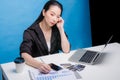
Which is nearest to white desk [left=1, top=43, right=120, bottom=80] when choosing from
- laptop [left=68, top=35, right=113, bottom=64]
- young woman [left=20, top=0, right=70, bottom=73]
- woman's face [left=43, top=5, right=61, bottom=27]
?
laptop [left=68, top=35, right=113, bottom=64]

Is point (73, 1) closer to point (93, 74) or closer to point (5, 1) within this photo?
point (5, 1)

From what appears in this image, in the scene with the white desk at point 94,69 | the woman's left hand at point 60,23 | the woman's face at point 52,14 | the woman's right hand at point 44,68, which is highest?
the woman's face at point 52,14

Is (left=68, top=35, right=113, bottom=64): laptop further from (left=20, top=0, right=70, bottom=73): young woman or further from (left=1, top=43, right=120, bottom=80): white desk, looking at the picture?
(left=20, top=0, right=70, bottom=73): young woman

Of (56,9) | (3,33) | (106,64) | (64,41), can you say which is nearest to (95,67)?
(106,64)

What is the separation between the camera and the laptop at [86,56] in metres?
2.10

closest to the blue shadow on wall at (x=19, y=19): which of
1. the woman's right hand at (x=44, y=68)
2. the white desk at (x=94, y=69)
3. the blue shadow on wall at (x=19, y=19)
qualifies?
the blue shadow on wall at (x=19, y=19)

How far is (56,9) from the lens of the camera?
250 centimetres

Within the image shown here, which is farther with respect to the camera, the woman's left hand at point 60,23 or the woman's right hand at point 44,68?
the woman's left hand at point 60,23

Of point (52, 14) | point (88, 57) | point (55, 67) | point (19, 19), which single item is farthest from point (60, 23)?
point (55, 67)

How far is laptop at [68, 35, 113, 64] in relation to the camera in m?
2.10

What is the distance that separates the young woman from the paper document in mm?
539

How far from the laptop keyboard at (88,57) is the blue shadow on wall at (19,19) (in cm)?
45

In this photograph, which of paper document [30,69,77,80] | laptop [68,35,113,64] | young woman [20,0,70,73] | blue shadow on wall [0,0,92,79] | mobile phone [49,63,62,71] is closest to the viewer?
paper document [30,69,77,80]

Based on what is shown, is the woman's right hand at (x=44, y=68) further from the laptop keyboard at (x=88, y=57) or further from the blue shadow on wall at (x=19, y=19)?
the blue shadow on wall at (x=19, y=19)
